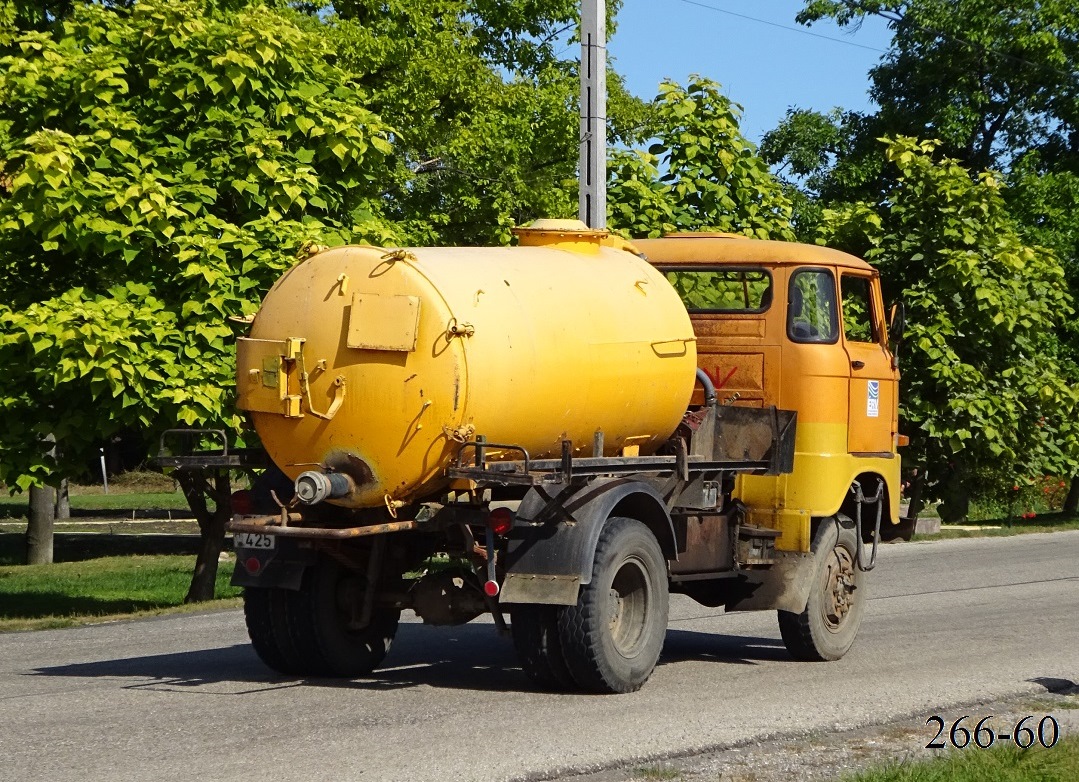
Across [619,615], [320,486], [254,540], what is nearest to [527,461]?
[320,486]

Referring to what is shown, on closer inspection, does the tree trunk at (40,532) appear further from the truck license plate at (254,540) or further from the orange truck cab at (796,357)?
the truck license plate at (254,540)

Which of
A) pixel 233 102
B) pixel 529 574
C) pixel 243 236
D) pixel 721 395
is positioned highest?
pixel 233 102

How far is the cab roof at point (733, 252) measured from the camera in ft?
40.8

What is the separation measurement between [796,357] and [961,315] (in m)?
12.9

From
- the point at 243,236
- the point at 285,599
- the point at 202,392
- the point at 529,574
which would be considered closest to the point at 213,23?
the point at 243,236

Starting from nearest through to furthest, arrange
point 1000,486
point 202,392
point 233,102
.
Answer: point 202,392 → point 233,102 → point 1000,486

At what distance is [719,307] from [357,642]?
3.93 metres

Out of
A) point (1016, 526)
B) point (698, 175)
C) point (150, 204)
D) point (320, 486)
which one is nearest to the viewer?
point (320, 486)

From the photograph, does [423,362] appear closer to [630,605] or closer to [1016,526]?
[630,605]

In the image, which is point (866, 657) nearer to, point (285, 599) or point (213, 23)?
point (285, 599)

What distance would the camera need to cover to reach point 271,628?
10.3 m

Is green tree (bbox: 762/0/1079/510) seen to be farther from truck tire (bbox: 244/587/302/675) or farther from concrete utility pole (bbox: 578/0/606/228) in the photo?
truck tire (bbox: 244/587/302/675)

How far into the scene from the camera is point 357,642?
34.7 ft

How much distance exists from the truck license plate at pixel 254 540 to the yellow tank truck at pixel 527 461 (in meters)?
0.02
